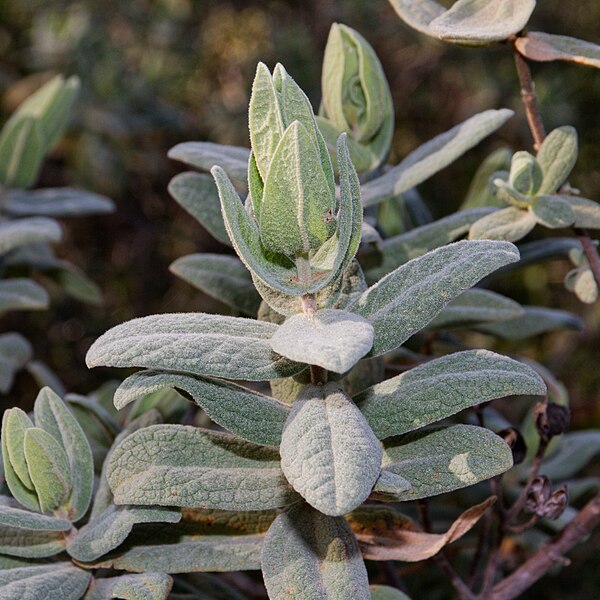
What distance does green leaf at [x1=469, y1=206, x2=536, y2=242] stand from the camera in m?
0.96

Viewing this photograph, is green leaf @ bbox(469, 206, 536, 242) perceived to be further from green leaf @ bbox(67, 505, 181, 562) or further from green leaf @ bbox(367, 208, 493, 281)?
green leaf @ bbox(67, 505, 181, 562)

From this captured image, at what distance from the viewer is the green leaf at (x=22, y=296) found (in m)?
1.26

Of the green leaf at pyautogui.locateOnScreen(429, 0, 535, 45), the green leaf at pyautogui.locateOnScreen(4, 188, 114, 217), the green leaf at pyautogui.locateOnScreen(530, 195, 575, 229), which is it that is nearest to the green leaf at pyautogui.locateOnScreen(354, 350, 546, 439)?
the green leaf at pyautogui.locateOnScreen(530, 195, 575, 229)

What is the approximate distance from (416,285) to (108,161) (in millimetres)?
1976

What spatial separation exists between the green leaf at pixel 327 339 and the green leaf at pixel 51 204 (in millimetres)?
822

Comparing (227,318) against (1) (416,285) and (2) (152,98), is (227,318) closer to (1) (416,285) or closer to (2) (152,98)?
(1) (416,285)

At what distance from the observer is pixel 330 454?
0.65 metres

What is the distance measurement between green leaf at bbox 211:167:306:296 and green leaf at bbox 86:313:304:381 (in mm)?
43

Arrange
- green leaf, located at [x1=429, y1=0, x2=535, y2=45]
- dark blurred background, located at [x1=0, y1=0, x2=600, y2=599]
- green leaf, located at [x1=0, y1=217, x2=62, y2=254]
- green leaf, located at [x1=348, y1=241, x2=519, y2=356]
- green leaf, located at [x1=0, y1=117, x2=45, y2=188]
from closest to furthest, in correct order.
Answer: green leaf, located at [x1=348, y1=241, x2=519, y2=356] → green leaf, located at [x1=429, y1=0, x2=535, y2=45] → green leaf, located at [x1=0, y1=217, x2=62, y2=254] → green leaf, located at [x1=0, y1=117, x2=45, y2=188] → dark blurred background, located at [x1=0, y1=0, x2=600, y2=599]

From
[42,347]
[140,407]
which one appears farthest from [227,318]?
[42,347]

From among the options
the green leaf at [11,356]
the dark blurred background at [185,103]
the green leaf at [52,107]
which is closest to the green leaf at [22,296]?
the green leaf at [11,356]

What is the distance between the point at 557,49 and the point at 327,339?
509mm

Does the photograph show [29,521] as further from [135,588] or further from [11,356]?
[11,356]

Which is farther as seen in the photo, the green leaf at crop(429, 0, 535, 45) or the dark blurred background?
the dark blurred background
